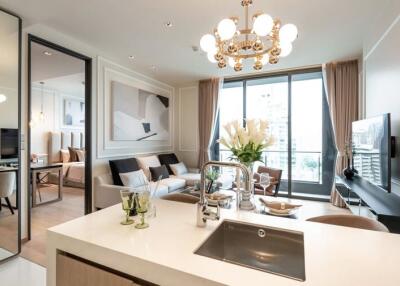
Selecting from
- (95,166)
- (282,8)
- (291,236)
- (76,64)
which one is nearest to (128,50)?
(76,64)

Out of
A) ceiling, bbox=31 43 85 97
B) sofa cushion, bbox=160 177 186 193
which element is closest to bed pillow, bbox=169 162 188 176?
sofa cushion, bbox=160 177 186 193

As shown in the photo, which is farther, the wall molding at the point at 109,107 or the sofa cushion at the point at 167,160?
the sofa cushion at the point at 167,160

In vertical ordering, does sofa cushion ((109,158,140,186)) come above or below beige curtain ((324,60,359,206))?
below

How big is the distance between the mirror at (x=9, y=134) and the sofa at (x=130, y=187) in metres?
1.09

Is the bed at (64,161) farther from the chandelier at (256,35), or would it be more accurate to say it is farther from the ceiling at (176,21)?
the chandelier at (256,35)

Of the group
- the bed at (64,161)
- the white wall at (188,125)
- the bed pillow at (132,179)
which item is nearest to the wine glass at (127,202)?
the bed pillow at (132,179)

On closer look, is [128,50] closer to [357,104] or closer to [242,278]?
[242,278]

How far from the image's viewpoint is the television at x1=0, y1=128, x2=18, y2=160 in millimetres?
2406

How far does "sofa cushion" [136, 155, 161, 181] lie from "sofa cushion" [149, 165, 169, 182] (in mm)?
83

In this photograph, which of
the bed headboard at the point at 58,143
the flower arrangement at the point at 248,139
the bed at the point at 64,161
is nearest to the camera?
the flower arrangement at the point at 248,139

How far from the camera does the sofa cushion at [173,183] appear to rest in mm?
4020

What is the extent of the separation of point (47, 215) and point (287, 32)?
433 cm

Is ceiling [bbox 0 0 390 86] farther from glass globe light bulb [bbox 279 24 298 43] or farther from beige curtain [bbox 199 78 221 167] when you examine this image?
beige curtain [bbox 199 78 221 167]

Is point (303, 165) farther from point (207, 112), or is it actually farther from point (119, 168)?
point (119, 168)
